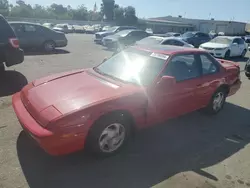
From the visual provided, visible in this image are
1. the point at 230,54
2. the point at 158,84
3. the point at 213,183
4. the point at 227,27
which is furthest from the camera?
the point at 227,27

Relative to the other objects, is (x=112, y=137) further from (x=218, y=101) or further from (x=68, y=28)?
(x=68, y=28)

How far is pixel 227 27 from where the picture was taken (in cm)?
6166

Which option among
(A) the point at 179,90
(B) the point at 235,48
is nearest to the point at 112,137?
→ (A) the point at 179,90

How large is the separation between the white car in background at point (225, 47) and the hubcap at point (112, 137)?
13.1m

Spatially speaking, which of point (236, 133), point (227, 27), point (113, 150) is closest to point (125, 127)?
point (113, 150)

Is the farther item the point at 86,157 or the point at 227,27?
the point at 227,27

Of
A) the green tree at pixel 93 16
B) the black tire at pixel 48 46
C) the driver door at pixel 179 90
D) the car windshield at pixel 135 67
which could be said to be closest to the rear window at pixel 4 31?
the car windshield at pixel 135 67

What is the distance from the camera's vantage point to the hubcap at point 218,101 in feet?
17.4

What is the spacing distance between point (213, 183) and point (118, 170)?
3.97 feet

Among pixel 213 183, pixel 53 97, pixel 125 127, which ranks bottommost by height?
pixel 213 183

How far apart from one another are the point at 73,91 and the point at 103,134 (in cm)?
77

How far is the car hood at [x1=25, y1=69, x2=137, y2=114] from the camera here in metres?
3.16

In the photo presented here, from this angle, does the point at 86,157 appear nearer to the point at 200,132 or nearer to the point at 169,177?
the point at 169,177

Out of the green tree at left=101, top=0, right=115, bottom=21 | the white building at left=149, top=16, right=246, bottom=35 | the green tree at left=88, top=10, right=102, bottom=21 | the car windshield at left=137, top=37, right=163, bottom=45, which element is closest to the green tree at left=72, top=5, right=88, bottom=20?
the green tree at left=88, top=10, right=102, bottom=21
